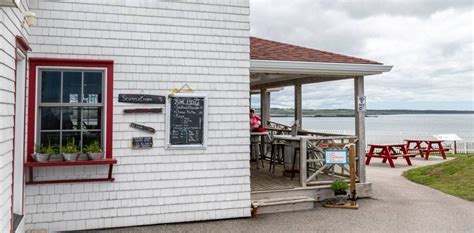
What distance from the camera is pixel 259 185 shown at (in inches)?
287

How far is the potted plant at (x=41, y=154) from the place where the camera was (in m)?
4.95

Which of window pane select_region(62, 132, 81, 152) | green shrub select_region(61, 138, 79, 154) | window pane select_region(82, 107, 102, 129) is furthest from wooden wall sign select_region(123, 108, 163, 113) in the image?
green shrub select_region(61, 138, 79, 154)

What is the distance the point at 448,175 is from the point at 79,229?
29.2 feet

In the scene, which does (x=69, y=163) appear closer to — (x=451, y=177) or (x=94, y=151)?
(x=94, y=151)

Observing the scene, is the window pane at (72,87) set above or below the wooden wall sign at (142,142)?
above

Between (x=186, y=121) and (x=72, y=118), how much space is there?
161cm

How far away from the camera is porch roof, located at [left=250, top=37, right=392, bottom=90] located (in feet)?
22.2

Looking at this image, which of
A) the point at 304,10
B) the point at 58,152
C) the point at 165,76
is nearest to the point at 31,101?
the point at 58,152

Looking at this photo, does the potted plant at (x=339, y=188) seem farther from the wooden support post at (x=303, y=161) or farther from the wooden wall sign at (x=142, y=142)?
the wooden wall sign at (x=142, y=142)

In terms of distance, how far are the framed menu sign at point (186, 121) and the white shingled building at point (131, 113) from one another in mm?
16

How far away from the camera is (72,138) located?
5.31 metres

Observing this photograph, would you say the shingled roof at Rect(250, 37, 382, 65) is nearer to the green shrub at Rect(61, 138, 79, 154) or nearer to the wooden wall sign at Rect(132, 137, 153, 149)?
the wooden wall sign at Rect(132, 137, 153, 149)

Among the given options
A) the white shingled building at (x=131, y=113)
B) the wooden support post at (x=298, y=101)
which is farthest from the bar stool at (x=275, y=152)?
the white shingled building at (x=131, y=113)

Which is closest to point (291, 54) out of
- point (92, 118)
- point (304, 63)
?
point (304, 63)
